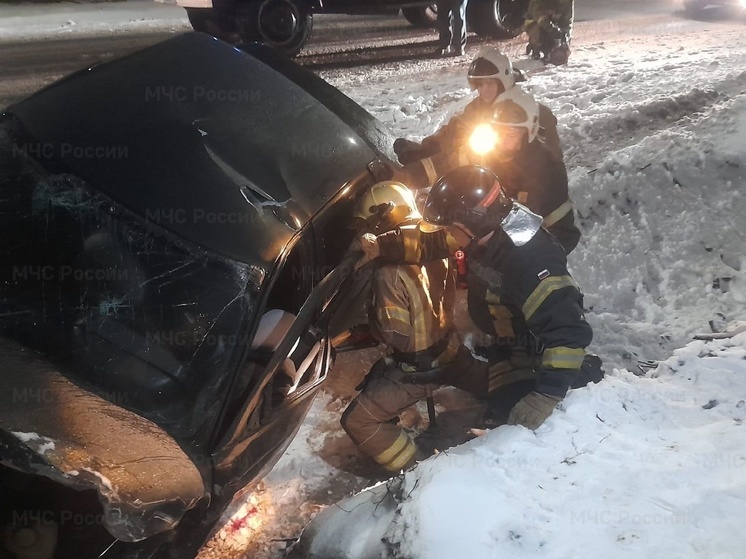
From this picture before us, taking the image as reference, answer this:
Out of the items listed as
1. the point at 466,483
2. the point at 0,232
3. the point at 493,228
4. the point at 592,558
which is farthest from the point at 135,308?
the point at 592,558

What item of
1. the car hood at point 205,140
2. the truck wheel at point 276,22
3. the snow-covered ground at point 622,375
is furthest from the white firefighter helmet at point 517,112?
the truck wheel at point 276,22

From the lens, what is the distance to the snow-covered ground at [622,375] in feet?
6.47

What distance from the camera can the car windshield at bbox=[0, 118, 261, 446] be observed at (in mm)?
2020

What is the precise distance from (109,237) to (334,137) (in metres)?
1.28

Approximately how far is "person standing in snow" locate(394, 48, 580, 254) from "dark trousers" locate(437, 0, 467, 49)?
17.2ft

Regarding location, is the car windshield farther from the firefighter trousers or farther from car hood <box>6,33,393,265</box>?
the firefighter trousers

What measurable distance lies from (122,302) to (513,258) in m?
1.59

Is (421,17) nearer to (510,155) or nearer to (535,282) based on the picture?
(510,155)

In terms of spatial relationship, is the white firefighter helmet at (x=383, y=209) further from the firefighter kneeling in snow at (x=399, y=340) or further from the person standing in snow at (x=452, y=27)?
the person standing in snow at (x=452, y=27)

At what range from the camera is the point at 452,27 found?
886 centimetres

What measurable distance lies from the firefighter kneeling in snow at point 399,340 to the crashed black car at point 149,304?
0.25 meters

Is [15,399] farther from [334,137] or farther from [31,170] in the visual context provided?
[334,137]

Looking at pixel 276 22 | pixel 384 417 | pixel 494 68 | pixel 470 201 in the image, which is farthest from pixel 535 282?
pixel 276 22

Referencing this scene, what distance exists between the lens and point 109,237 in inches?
86.7
